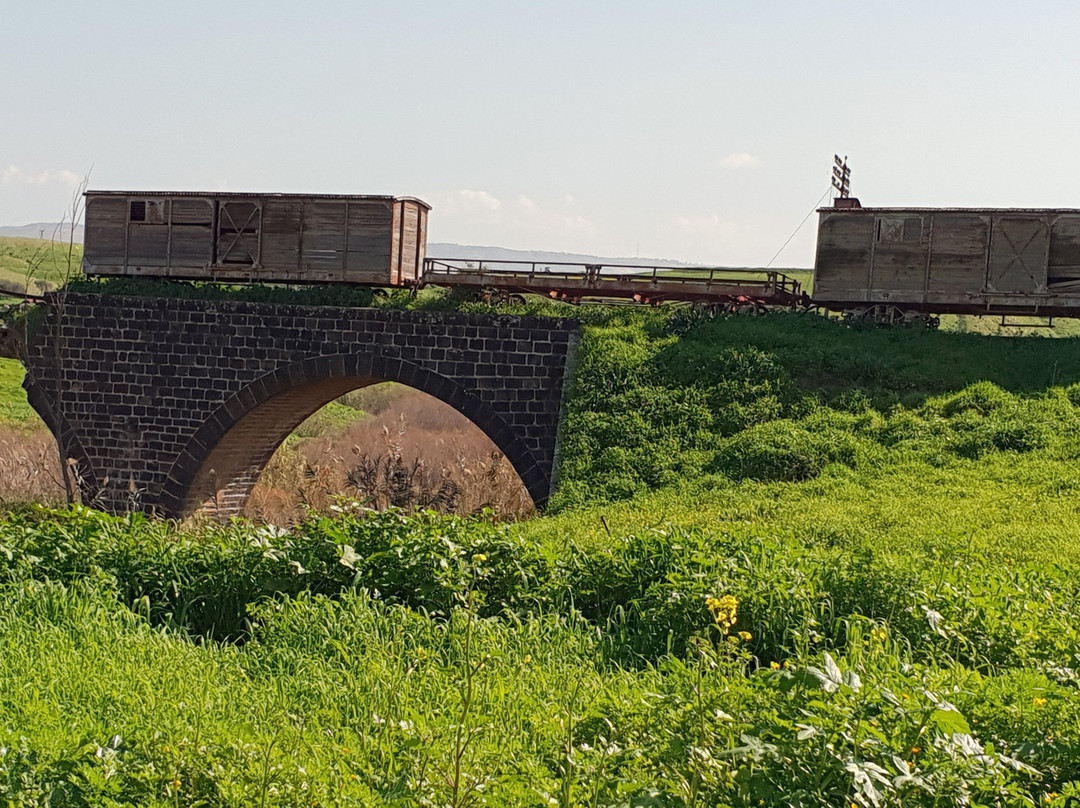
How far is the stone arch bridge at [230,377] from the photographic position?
15711 millimetres

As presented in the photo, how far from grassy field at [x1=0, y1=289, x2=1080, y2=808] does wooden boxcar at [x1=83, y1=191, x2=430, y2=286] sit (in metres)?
7.78

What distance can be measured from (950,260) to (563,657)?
1342cm

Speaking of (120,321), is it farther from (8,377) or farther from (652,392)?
(8,377)

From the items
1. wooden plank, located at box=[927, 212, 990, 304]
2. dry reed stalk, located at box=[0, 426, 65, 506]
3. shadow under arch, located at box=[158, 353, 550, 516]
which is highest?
wooden plank, located at box=[927, 212, 990, 304]

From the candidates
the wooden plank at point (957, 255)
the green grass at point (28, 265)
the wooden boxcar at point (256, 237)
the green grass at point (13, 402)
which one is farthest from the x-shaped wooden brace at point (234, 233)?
the green grass at point (28, 265)

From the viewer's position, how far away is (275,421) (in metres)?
17.9

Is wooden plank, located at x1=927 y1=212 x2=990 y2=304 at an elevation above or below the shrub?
above

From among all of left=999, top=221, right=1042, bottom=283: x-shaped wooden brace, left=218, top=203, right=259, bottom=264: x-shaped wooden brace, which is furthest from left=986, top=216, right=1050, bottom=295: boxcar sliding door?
left=218, top=203, right=259, bottom=264: x-shaped wooden brace

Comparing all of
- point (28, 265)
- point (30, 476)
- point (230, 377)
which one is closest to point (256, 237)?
point (230, 377)

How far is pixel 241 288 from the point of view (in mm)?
18094

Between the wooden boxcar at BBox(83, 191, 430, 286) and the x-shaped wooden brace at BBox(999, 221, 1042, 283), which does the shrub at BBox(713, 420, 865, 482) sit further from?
the wooden boxcar at BBox(83, 191, 430, 286)

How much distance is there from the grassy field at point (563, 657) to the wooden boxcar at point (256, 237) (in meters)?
7.78

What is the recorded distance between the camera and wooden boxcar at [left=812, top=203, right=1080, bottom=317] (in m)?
17.0

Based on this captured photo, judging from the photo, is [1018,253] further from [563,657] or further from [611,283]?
[563,657]
